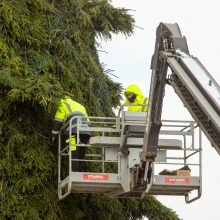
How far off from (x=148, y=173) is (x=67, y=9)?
19.7 feet

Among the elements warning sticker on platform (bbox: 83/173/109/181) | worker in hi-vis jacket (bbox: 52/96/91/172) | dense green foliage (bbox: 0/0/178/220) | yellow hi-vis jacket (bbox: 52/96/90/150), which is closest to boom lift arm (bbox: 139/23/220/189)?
warning sticker on platform (bbox: 83/173/109/181)

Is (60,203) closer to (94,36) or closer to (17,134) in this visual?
(17,134)

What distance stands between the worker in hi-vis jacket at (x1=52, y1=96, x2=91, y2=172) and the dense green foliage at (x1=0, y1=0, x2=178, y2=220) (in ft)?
0.63

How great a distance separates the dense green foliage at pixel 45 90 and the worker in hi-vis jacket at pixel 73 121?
19 cm

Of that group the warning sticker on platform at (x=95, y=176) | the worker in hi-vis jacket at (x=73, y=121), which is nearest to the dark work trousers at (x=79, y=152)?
the worker in hi-vis jacket at (x=73, y=121)

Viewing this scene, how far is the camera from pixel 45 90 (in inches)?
627

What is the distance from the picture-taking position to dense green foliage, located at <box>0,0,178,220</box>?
16.1m

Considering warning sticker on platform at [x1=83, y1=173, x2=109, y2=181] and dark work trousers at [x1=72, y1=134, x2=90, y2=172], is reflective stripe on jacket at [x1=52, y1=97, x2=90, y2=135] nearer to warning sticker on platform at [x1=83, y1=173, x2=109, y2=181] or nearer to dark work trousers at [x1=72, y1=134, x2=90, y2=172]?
dark work trousers at [x1=72, y1=134, x2=90, y2=172]

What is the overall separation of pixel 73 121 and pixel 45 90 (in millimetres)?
840

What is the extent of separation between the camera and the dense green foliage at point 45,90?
52.9ft

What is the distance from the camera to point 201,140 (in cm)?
1569

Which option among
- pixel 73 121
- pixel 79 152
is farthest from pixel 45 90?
pixel 79 152

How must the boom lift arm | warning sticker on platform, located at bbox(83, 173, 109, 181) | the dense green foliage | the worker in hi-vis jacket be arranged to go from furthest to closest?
the dense green foliage
the worker in hi-vis jacket
warning sticker on platform, located at bbox(83, 173, 109, 181)
the boom lift arm

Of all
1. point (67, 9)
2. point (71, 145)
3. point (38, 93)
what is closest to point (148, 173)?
point (71, 145)
